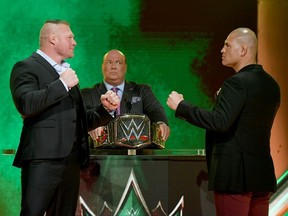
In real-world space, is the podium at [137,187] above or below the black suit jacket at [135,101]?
below

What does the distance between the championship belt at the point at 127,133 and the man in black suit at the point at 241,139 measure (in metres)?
0.45

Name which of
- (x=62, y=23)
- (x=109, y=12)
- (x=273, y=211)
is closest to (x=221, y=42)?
(x=109, y=12)

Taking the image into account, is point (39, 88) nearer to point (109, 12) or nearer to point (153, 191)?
point (153, 191)

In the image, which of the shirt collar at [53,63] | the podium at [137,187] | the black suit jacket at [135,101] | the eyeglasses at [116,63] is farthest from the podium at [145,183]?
the eyeglasses at [116,63]

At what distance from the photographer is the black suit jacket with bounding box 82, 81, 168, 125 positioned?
3.75 m

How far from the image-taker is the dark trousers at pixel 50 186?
2.27m

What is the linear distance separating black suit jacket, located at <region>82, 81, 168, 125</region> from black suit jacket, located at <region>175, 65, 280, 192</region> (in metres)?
1.32

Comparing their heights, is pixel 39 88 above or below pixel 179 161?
above

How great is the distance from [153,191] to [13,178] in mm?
1972

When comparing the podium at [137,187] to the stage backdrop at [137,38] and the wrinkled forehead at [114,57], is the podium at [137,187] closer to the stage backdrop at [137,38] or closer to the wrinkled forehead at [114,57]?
the wrinkled forehead at [114,57]

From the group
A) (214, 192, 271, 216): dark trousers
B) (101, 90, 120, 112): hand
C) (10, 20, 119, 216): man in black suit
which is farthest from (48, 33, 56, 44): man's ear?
(214, 192, 271, 216): dark trousers

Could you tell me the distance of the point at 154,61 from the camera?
14.8ft

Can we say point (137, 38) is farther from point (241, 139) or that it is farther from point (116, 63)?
point (241, 139)

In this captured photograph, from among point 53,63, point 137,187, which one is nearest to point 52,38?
point 53,63
